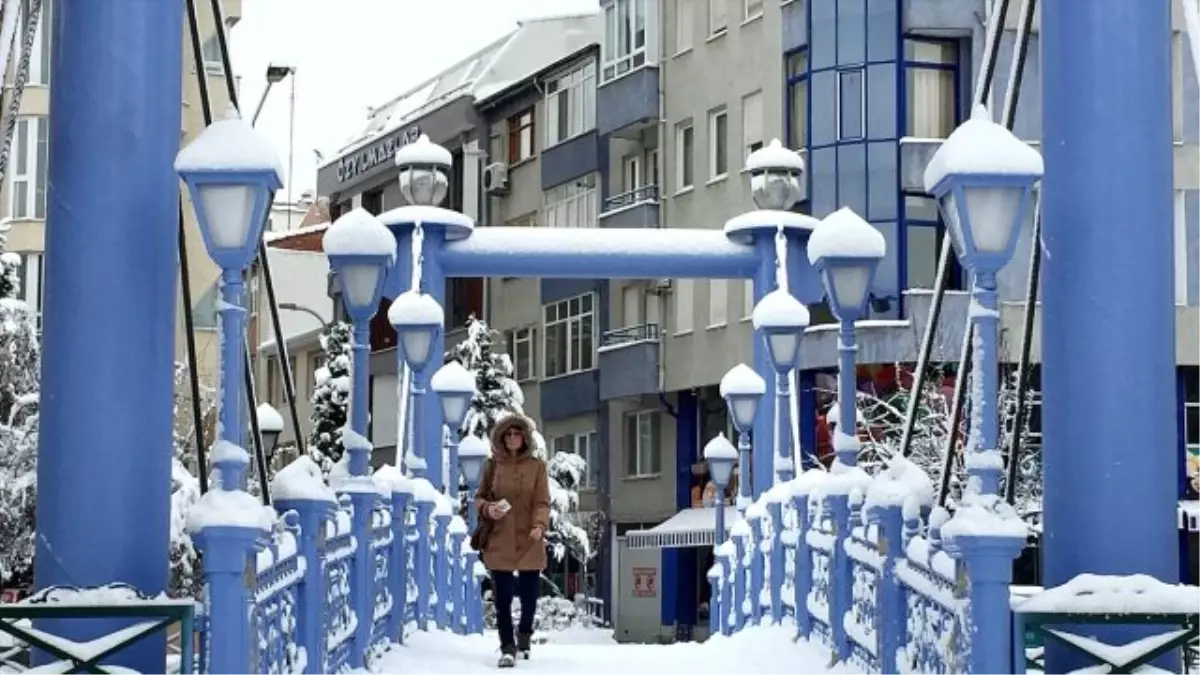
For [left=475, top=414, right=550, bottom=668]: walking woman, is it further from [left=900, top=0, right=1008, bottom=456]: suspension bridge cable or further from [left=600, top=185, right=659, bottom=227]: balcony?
[left=600, top=185, right=659, bottom=227]: balcony

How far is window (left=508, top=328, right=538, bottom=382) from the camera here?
177 ft

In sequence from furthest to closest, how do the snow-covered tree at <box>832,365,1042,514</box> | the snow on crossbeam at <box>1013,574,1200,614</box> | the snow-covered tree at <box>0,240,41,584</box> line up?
the snow-covered tree at <box>832,365,1042,514</box> → the snow-covered tree at <box>0,240,41,584</box> → the snow on crossbeam at <box>1013,574,1200,614</box>

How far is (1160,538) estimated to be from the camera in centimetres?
797

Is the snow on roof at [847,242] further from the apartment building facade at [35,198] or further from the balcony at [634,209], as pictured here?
the balcony at [634,209]

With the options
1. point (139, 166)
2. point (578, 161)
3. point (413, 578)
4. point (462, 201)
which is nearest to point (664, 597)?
point (578, 161)

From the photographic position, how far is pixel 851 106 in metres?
39.6

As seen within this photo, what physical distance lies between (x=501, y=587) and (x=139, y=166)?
19.8 feet

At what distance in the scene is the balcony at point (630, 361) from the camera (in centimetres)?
4588

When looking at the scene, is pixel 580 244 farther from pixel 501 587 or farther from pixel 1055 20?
pixel 1055 20

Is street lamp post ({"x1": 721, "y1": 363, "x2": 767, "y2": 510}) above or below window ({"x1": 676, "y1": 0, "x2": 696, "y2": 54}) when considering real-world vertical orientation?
below

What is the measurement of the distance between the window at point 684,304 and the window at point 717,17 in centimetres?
484

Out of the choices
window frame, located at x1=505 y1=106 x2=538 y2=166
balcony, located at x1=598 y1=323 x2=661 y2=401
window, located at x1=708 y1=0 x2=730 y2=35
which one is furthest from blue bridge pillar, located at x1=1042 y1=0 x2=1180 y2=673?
window frame, located at x1=505 y1=106 x2=538 y2=166

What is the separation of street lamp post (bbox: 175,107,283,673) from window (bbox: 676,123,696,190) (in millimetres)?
37558

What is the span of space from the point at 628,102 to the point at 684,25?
87.0 inches
